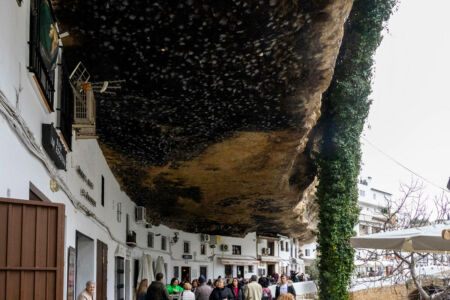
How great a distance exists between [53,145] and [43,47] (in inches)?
49.2

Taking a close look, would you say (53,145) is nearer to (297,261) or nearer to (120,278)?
(120,278)

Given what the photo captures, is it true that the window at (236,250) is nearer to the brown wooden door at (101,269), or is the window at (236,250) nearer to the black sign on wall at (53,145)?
the brown wooden door at (101,269)

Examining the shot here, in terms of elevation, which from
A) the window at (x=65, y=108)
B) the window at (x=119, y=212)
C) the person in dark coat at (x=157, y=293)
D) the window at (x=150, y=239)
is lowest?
the person in dark coat at (x=157, y=293)

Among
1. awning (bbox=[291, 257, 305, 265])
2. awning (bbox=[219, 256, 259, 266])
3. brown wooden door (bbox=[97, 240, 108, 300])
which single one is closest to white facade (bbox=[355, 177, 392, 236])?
awning (bbox=[291, 257, 305, 265])

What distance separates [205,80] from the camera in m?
9.71

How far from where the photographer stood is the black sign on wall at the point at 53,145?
21.1 ft

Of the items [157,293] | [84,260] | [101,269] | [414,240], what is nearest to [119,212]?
[101,269]

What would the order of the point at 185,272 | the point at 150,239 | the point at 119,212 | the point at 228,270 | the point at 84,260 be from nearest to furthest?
the point at 84,260 → the point at 119,212 → the point at 150,239 → the point at 185,272 → the point at 228,270

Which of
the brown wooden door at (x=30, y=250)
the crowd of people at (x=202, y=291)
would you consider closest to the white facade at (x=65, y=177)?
the brown wooden door at (x=30, y=250)

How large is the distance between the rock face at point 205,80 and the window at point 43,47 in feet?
2.72

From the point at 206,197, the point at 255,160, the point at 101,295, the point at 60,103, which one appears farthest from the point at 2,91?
the point at 206,197

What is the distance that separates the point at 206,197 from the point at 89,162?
10.4 meters

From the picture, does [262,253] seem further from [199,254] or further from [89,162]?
[89,162]

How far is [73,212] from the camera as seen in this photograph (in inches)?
350
